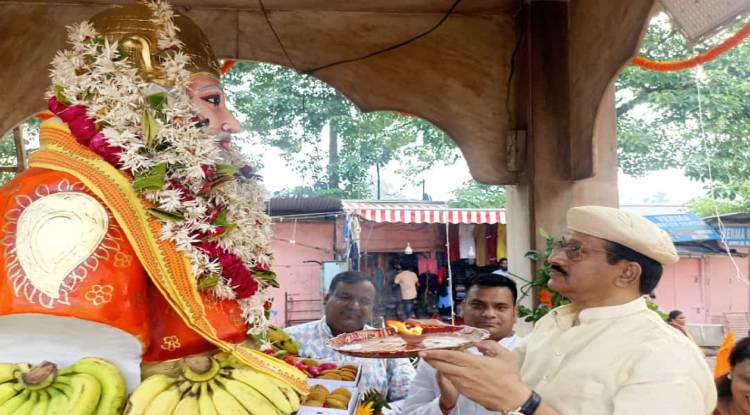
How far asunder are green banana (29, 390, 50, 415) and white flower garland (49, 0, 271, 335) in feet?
1.61

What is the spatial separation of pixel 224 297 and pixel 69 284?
491mm

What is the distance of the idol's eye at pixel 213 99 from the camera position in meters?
2.08

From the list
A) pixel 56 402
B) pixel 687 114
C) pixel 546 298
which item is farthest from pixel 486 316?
pixel 687 114

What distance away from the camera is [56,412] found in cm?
150

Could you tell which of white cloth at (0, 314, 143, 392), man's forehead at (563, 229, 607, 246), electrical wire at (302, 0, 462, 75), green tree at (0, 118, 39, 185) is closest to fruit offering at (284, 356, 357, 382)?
white cloth at (0, 314, 143, 392)

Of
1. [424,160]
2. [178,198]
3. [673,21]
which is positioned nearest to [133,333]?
[178,198]

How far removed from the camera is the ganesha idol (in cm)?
160

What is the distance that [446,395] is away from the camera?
258 cm

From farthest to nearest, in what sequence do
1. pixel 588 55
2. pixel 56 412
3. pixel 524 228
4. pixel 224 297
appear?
pixel 524 228, pixel 588 55, pixel 224 297, pixel 56 412

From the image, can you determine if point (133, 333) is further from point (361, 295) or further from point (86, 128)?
point (361, 295)

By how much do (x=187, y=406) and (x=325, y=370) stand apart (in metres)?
1.03

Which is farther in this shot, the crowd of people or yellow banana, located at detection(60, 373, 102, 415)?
the crowd of people

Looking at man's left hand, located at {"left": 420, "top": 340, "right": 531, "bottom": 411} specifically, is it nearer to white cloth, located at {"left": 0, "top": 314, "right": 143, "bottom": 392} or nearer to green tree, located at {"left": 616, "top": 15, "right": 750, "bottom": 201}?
white cloth, located at {"left": 0, "top": 314, "right": 143, "bottom": 392}

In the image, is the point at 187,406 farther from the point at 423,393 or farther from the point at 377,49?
the point at 377,49
